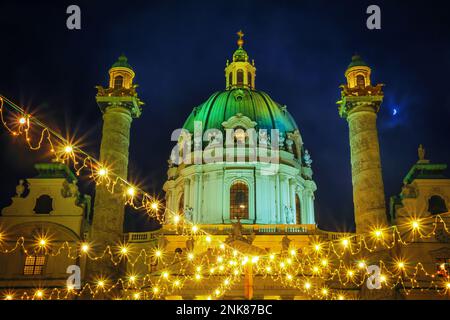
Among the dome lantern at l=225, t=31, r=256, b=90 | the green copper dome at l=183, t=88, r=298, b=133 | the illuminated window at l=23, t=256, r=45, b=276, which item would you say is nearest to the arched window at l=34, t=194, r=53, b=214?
the illuminated window at l=23, t=256, r=45, b=276

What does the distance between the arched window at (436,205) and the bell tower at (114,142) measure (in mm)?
22609

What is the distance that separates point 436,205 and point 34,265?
98.9ft

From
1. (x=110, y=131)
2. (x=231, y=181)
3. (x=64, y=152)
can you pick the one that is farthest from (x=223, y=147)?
(x=64, y=152)

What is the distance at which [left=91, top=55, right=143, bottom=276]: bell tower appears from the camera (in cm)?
3216

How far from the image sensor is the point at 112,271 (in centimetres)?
3125

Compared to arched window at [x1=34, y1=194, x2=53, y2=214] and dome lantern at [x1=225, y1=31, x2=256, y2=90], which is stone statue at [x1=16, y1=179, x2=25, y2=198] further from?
dome lantern at [x1=225, y1=31, x2=256, y2=90]

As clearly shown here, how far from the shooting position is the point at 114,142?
3422 cm

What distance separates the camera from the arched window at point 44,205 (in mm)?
36781

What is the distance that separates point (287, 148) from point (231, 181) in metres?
7.18

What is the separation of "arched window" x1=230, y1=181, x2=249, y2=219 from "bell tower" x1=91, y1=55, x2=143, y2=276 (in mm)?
13059

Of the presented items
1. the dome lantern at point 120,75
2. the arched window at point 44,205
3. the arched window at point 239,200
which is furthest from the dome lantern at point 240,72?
the arched window at point 44,205

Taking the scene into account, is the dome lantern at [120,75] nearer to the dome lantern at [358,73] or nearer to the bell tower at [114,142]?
the bell tower at [114,142]

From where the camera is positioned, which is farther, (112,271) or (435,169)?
(435,169)
